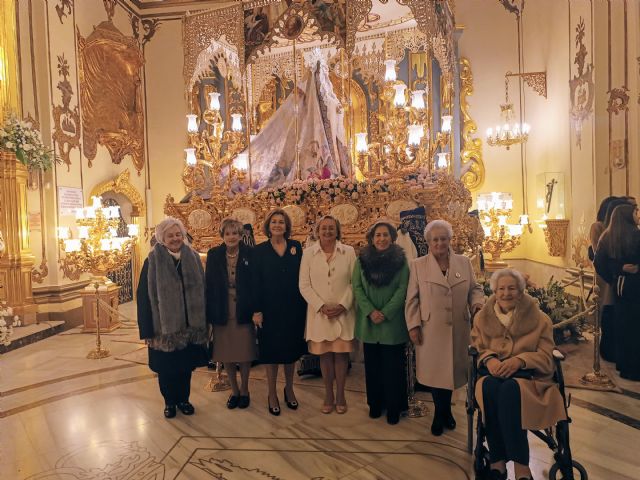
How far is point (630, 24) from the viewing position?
6.49 meters

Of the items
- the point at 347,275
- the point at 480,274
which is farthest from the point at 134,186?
the point at 347,275

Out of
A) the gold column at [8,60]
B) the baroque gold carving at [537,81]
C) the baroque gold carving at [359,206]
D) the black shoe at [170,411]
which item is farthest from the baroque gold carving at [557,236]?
the gold column at [8,60]

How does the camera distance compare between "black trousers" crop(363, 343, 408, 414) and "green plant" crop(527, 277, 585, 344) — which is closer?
"black trousers" crop(363, 343, 408, 414)

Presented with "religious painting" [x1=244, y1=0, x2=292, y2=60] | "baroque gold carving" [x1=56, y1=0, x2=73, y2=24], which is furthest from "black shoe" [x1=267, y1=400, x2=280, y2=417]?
"baroque gold carving" [x1=56, y1=0, x2=73, y2=24]

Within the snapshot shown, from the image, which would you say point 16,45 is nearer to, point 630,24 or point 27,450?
point 27,450

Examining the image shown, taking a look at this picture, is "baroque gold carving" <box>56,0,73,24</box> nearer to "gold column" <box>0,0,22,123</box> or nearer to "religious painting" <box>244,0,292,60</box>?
"gold column" <box>0,0,22,123</box>

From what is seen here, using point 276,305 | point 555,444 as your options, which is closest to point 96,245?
point 276,305

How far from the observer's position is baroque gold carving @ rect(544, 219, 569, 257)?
8820mm

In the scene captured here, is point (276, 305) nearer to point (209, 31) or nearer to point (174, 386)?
point (174, 386)

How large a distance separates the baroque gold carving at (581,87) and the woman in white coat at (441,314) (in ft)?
16.4

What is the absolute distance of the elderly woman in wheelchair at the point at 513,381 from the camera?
2.90 meters

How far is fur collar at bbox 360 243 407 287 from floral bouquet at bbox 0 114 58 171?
639 centimetres

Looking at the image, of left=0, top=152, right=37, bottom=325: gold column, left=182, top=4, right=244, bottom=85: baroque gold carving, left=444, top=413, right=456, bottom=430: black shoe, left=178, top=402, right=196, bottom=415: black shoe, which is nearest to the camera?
left=444, top=413, right=456, bottom=430: black shoe

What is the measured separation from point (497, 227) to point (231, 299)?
22.8 feet
